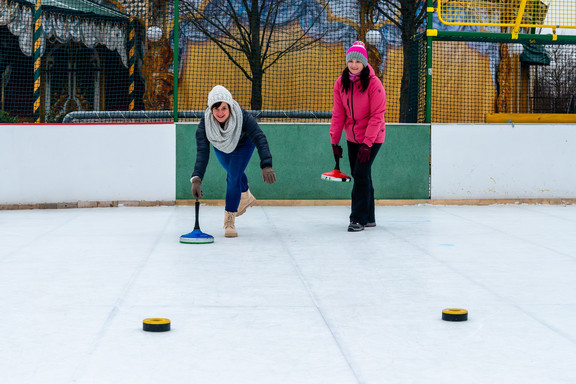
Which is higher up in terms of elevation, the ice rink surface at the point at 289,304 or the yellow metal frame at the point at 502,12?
the yellow metal frame at the point at 502,12

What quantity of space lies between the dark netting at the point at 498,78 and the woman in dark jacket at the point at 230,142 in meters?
4.91

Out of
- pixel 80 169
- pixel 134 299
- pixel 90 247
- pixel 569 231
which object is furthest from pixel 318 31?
pixel 134 299

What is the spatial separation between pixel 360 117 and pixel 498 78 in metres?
8.56

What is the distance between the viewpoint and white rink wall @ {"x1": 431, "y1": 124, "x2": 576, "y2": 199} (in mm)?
11406

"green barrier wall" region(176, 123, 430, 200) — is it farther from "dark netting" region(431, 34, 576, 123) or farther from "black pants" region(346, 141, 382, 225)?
"black pants" region(346, 141, 382, 225)

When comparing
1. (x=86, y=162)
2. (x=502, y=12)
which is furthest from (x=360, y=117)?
(x=502, y=12)

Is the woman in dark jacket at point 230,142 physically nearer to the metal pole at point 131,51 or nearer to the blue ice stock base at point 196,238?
the blue ice stock base at point 196,238

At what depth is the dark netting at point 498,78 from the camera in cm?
1232

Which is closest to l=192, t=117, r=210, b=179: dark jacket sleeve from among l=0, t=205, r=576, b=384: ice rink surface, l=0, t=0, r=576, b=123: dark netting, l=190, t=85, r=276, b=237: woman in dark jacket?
l=190, t=85, r=276, b=237: woman in dark jacket

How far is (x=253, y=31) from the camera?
13406 mm

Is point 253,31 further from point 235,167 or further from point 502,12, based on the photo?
point 235,167

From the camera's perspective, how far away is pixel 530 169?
1148 cm

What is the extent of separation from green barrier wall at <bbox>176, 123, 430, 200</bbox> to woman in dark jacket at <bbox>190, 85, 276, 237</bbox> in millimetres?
Result: 3193

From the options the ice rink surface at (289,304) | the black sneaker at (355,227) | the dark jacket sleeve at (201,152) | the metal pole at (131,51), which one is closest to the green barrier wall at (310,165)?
the metal pole at (131,51)
